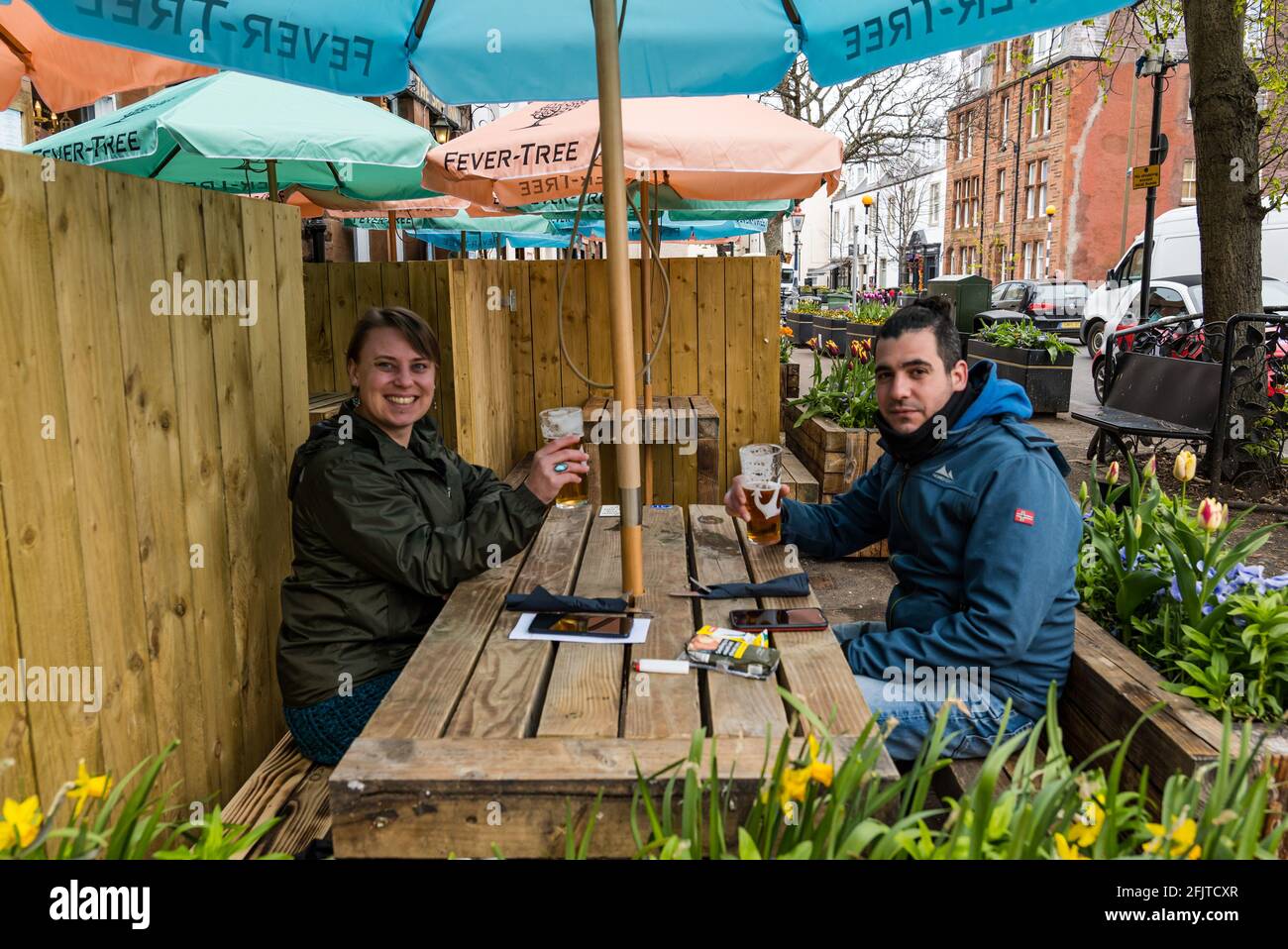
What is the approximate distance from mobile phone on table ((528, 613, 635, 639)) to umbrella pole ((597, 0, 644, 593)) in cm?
23

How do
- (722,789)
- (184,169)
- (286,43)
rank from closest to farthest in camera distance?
(722,789) < (286,43) < (184,169)

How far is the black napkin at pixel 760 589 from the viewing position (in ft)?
8.26

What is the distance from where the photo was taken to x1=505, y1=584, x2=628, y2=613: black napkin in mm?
2393

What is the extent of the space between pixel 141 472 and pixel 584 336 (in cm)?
466

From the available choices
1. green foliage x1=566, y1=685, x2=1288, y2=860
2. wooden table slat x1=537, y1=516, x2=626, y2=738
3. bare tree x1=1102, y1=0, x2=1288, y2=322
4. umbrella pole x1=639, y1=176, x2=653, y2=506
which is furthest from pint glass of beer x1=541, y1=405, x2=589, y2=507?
bare tree x1=1102, y1=0, x2=1288, y2=322

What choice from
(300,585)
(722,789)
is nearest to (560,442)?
(300,585)

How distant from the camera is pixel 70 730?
1991 millimetres

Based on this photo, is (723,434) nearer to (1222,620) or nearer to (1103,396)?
(1103,396)

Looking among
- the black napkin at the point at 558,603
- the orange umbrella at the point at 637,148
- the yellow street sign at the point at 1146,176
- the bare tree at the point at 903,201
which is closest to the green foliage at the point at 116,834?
the black napkin at the point at 558,603

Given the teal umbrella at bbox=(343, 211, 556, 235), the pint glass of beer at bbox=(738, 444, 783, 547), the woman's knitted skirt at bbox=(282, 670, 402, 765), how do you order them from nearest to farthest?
1. the woman's knitted skirt at bbox=(282, 670, 402, 765)
2. the pint glass of beer at bbox=(738, 444, 783, 547)
3. the teal umbrella at bbox=(343, 211, 556, 235)

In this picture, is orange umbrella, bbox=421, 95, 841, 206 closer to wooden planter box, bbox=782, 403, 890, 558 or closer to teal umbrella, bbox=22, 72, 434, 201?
teal umbrella, bbox=22, 72, 434, 201

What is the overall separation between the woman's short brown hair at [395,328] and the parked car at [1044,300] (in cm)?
2375

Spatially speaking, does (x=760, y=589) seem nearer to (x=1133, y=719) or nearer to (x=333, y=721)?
(x=1133, y=719)

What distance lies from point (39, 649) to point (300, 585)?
0.72 m
